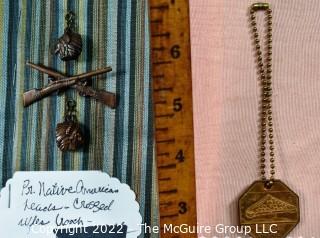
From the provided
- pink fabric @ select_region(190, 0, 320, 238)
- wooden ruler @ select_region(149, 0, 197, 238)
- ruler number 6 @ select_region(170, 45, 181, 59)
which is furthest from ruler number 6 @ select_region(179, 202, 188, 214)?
ruler number 6 @ select_region(170, 45, 181, 59)

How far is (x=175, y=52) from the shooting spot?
71 centimetres

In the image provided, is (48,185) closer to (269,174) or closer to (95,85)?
(95,85)

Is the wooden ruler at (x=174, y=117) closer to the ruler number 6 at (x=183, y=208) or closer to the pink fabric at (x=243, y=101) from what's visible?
the ruler number 6 at (x=183, y=208)

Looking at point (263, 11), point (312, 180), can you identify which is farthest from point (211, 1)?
point (312, 180)

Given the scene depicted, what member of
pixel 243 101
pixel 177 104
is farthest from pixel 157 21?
pixel 243 101

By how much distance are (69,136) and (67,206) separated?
12 cm

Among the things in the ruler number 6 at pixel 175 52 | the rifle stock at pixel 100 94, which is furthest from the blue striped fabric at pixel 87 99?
the ruler number 6 at pixel 175 52

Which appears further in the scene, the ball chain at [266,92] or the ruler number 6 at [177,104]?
the ball chain at [266,92]

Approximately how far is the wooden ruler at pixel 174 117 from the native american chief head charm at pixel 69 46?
150 millimetres

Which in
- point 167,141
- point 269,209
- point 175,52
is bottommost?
point 269,209

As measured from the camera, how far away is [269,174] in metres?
0.83

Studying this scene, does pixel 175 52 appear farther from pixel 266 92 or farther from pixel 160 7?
pixel 266 92

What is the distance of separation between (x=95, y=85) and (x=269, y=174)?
0.34m

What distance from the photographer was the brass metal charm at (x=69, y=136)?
0.78 m
